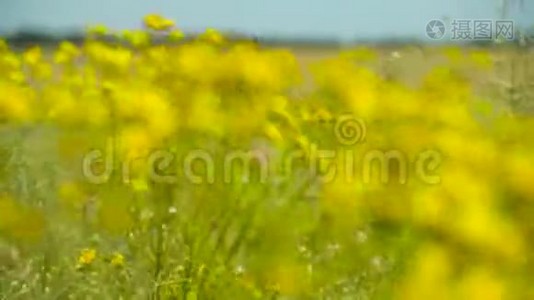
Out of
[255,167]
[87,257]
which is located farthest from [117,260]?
[255,167]

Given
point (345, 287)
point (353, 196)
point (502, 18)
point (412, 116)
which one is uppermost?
point (502, 18)

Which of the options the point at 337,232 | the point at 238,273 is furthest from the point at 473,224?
the point at 238,273

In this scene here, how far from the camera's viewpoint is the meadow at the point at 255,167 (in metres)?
1.32

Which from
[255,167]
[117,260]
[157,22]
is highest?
[157,22]

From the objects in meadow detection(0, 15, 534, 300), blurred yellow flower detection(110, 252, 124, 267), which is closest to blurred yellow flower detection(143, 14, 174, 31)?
meadow detection(0, 15, 534, 300)

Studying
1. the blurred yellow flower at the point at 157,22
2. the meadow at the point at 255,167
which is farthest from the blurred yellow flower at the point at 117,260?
the blurred yellow flower at the point at 157,22

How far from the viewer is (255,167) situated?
54.6 inches

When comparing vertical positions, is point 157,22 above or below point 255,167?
above

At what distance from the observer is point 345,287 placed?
1368mm

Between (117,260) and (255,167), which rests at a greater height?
(255,167)

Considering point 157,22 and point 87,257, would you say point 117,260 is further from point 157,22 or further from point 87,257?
point 157,22

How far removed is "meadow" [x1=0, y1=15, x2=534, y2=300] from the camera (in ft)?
4.32

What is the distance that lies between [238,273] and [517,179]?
38 cm

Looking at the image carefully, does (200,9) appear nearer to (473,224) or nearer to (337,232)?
(337,232)
